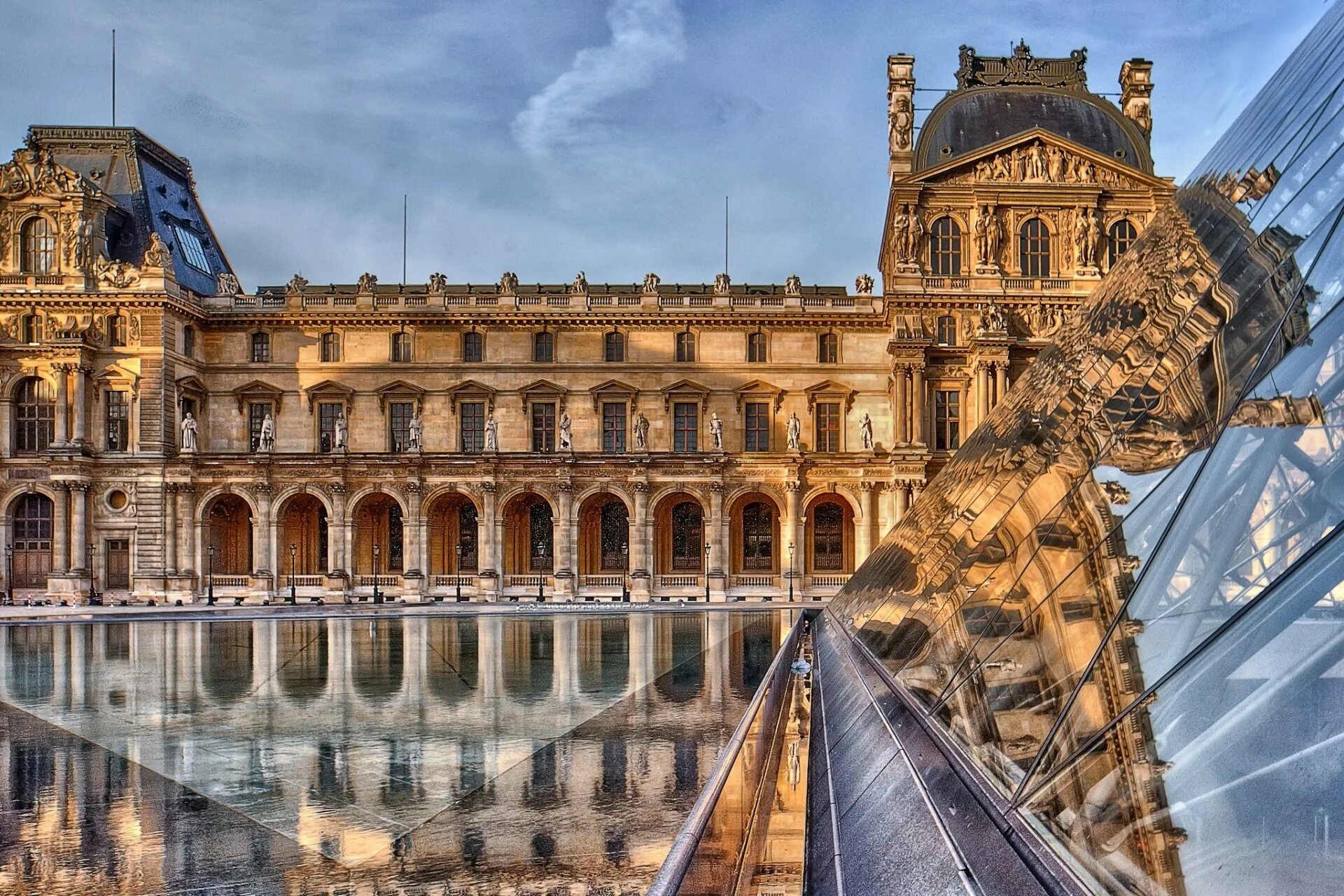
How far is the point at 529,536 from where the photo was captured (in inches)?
2042

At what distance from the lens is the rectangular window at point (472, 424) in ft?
173

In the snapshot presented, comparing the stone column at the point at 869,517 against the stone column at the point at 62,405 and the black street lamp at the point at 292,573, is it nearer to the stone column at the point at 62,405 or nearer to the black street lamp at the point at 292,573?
the black street lamp at the point at 292,573

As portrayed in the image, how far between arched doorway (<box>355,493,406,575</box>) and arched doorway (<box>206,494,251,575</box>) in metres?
5.21

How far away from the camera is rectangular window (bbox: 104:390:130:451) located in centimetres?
4912

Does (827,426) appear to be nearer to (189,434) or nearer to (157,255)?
(189,434)

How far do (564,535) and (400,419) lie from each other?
10879mm

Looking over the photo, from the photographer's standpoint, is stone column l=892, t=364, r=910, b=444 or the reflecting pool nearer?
the reflecting pool

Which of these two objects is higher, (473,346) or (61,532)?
(473,346)

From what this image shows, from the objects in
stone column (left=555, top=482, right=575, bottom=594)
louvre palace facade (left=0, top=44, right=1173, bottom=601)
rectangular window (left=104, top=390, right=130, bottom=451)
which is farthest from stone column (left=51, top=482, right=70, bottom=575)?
stone column (left=555, top=482, right=575, bottom=594)

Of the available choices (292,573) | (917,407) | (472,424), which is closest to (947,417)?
(917,407)

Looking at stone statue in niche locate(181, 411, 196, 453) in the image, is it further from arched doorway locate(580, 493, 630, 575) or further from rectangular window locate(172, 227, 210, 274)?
arched doorway locate(580, 493, 630, 575)

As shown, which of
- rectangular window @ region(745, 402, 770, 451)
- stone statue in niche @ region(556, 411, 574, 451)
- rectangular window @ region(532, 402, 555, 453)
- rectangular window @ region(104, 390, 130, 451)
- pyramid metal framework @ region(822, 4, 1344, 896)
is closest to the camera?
pyramid metal framework @ region(822, 4, 1344, 896)

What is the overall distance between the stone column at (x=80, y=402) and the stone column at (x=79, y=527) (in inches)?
81.0

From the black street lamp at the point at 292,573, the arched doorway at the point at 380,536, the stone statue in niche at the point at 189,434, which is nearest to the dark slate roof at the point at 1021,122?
the arched doorway at the point at 380,536
